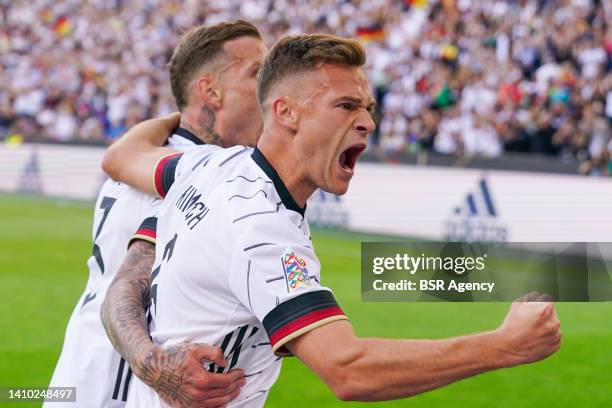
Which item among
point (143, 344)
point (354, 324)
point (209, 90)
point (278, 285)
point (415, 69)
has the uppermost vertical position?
point (209, 90)

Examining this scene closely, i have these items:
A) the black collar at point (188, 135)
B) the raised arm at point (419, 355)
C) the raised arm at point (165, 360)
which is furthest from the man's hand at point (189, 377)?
the black collar at point (188, 135)

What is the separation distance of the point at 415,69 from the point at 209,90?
692 inches

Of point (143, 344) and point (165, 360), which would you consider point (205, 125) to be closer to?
point (143, 344)

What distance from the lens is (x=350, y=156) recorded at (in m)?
3.18

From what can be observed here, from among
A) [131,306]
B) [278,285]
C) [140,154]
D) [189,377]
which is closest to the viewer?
[278,285]

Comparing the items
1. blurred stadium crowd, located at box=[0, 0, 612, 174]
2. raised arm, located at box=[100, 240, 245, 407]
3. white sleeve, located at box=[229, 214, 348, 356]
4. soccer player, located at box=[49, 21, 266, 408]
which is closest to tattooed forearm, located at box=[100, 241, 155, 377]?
raised arm, located at box=[100, 240, 245, 407]

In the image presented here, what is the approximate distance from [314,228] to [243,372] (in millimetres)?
14108

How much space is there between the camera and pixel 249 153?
3.32m

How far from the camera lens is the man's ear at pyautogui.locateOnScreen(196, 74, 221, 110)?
4160 millimetres

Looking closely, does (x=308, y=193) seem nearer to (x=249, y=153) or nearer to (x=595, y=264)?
(x=249, y=153)

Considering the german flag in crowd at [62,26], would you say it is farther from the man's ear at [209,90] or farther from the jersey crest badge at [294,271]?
the jersey crest badge at [294,271]

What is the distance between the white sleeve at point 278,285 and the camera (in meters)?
2.77

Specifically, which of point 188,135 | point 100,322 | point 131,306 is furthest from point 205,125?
point 131,306

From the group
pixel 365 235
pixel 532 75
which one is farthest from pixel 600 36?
pixel 365 235
